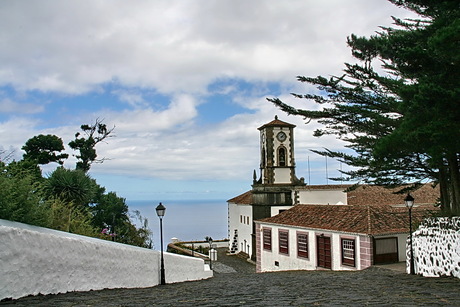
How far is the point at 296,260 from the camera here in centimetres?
2412

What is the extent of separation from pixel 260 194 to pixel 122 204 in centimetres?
1097

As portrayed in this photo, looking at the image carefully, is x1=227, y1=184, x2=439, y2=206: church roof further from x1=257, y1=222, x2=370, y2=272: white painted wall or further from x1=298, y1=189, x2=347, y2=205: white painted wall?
x1=257, y1=222, x2=370, y2=272: white painted wall

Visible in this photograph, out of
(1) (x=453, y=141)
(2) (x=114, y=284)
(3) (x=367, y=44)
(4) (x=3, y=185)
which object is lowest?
(2) (x=114, y=284)

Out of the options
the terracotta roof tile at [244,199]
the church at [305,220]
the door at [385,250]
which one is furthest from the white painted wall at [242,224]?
the door at [385,250]

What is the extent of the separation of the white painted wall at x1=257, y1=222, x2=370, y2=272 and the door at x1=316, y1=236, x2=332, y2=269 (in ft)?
0.79

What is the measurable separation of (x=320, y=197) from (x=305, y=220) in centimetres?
1173

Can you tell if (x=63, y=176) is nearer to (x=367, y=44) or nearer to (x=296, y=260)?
(x=367, y=44)

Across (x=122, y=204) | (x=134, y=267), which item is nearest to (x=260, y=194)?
(x=122, y=204)

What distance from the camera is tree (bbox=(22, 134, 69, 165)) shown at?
81.2ft

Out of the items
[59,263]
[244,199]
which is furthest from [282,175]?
[59,263]

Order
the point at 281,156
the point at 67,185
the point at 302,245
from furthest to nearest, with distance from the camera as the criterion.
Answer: the point at 281,156
the point at 302,245
the point at 67,185

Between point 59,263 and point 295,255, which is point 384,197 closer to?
point 295,255

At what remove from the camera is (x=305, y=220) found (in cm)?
2466

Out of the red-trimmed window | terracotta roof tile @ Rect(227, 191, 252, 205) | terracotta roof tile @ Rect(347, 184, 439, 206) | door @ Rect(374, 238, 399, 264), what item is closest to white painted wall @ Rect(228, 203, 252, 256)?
terracotta roof tile @ Rect(227, 191, 252, 205)
